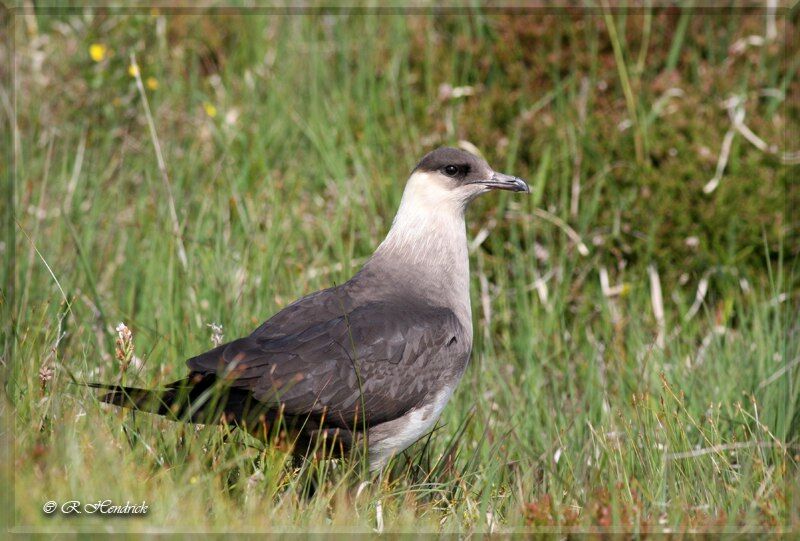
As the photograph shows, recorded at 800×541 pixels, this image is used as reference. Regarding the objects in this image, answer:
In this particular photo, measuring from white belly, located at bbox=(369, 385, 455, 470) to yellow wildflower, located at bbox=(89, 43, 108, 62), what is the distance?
4.05 metres

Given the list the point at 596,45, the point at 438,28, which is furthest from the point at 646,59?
the point at 438,28

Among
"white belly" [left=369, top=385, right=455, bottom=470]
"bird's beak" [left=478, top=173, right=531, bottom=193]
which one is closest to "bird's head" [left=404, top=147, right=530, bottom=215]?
"bird's beak" [left=478, top=173, right=531, bottom=193]

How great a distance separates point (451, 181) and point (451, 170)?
0.06 metres

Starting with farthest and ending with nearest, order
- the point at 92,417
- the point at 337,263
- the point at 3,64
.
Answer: the point at 3,64
the point at 337,263
the point at 92,417

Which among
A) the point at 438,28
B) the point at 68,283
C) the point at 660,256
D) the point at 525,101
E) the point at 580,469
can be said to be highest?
the point at 438,28

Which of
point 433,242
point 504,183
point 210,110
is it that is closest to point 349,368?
point 433,242

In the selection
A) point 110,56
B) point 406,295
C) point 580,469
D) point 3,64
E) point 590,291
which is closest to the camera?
point 580,469

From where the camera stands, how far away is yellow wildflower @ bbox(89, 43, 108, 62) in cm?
668

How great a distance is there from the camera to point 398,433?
13.1 ft

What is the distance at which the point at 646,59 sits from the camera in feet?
23.3

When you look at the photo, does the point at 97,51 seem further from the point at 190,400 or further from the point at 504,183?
the point at 190,400

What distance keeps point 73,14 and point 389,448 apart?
4.94m

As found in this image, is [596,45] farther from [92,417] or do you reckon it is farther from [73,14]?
[92,417]

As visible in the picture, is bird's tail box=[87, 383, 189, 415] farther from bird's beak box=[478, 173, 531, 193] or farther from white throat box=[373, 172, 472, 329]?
bird's beak box=[478, 173, 531, 193]
